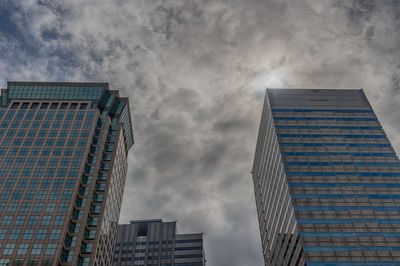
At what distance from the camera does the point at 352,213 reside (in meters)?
96.5

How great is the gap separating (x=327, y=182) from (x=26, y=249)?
8379 cm

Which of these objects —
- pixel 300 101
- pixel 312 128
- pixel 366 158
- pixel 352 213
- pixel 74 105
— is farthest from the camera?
pixel 74 105

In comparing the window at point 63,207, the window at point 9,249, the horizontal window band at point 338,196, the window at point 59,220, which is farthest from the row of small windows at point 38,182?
the horizontal window band at point 338,196

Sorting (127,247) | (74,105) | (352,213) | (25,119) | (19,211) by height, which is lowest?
(352,213)

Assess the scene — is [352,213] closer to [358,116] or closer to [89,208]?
[358,116]

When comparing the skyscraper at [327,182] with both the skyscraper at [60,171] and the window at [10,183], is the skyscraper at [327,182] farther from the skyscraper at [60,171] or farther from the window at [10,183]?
the window at [10,183]

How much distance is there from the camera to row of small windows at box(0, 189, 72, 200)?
10819 centimetres

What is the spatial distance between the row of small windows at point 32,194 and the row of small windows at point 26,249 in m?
15.0

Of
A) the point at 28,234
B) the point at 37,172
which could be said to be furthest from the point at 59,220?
the point at 37,172

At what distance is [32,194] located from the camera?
109188mm

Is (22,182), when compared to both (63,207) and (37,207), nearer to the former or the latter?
(37,207)

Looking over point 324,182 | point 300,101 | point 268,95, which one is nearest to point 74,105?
point 268,95

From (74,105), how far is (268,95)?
7338 centimetres

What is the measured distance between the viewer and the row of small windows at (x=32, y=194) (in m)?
108
